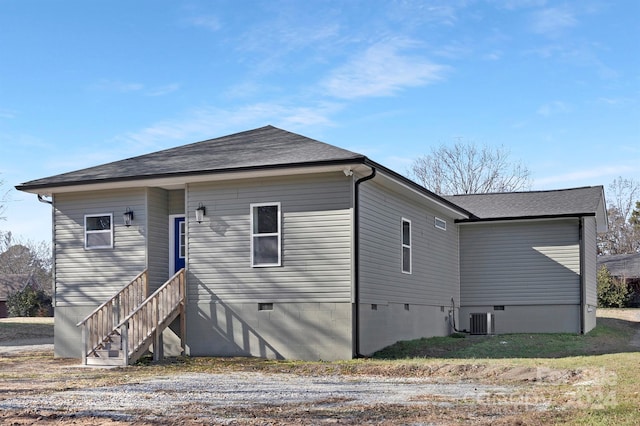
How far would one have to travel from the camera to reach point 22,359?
53.1 feet

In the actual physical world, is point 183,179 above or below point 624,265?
above

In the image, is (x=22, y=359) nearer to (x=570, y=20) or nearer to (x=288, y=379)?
(x=288, y=379)

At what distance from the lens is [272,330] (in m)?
15.0

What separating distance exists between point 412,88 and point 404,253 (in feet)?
32.6

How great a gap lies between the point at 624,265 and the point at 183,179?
37.2 meters

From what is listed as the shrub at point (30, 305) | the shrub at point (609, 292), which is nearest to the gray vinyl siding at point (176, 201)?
the shrub at point (30, 305)

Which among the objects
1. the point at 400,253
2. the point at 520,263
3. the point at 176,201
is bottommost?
the point at 520,263

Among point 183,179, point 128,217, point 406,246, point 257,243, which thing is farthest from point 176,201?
point 406,246

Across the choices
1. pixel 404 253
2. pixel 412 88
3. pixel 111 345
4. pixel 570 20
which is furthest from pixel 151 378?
pixel 412 88

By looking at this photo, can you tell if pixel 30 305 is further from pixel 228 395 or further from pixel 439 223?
pixel 228 395

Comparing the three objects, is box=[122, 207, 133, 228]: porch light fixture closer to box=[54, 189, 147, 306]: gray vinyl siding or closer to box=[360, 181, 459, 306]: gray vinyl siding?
box=[54, 189, 147, 306]: gray vinyl siding

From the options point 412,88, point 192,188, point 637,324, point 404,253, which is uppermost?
point 412,88

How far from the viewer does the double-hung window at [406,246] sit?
1787 cm

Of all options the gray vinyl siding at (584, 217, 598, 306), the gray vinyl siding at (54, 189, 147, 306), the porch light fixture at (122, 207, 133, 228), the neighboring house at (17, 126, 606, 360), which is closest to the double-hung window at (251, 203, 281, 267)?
the neighboring house at (17, 126, 606, 360)
